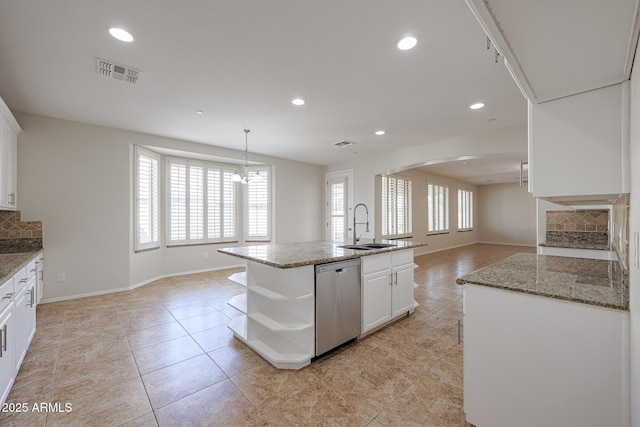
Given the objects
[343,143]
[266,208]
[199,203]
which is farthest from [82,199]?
[343,143]

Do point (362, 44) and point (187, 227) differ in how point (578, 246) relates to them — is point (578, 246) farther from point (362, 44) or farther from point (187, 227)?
point (187, 227)

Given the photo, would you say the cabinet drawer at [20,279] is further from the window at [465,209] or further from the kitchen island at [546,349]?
the window at [465,209]

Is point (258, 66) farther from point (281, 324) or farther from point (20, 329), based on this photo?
point (20, 329)

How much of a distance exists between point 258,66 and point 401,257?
103 inches

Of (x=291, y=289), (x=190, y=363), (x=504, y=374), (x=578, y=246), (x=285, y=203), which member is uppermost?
(x=285, y=203)

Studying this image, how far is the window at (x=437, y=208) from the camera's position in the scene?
9.09 metres

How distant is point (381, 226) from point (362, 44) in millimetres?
5030

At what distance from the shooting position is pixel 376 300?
9.67 feet

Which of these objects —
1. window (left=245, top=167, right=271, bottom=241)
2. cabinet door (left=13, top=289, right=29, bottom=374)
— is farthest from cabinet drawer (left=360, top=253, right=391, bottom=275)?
window (left=245, top=167, right=271, bottom=241)

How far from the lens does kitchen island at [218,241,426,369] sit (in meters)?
2.36

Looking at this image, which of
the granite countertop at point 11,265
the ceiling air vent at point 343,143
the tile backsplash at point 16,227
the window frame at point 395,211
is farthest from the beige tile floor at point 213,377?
the window frame at point 395,211

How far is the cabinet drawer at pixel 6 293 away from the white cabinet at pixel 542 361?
302 cm

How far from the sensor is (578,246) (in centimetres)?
331

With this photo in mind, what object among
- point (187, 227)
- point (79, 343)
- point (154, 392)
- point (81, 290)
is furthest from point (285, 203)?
point (154, 392)
